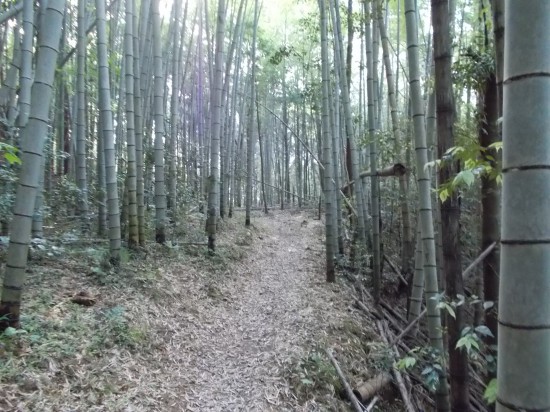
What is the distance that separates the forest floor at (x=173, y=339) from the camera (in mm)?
2537

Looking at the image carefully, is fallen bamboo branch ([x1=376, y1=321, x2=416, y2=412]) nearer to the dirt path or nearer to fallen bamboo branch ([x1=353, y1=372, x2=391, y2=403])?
fallen bamboo branch ([x1=353, y1=372, x2=391, y2=403])

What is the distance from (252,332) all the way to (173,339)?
946 mm

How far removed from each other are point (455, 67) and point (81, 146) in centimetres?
458

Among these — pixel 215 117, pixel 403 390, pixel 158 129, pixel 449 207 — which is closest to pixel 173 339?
pixel 403 390

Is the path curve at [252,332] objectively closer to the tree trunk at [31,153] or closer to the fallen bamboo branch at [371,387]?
the fallen bamboo branch at [371,387]

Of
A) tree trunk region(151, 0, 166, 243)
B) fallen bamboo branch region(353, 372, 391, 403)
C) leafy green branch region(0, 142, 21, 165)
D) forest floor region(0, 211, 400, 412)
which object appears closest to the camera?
leafy green branch region(0, 142, 21, 165)

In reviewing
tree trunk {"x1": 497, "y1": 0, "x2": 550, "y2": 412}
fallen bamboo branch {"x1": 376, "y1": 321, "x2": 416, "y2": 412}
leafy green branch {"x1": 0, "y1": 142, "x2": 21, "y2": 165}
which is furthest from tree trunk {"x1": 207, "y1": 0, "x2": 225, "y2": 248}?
tree trunk {"x1": 497, "y1": 0, "x2": 550, "y2": 412}

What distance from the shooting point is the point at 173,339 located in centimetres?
371

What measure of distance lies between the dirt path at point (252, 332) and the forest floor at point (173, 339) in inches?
0.5

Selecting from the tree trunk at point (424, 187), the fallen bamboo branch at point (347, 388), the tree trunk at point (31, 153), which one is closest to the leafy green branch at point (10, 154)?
the tree trunk at point (31, 153)

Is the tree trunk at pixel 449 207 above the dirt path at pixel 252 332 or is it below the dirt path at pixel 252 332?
above

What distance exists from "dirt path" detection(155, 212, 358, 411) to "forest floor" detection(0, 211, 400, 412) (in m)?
0.01

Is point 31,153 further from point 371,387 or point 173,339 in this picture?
point 371,387

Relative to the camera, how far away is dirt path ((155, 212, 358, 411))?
3.16 metres
